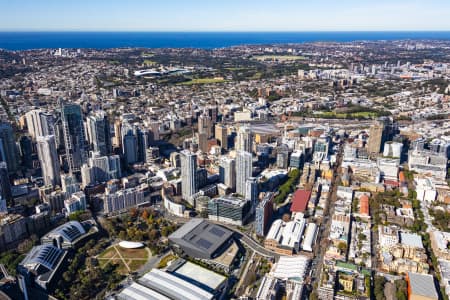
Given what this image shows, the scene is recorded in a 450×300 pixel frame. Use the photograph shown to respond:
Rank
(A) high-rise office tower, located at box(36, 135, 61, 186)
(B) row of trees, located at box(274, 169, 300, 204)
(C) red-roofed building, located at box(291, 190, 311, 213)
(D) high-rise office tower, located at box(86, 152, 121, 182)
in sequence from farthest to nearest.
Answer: (D) high-rise office tower, located at box(86, 152, 121, 182), (A) high-rise office tower, located at box(36, 135, 61, 186), (B) row of trees, located at box(274, 169, 300, 204), (C) red-roofed building, located at box(291, 190, 311, 213)

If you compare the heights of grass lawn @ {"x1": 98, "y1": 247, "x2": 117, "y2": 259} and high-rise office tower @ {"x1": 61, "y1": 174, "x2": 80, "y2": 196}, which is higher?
high-rise office tower @ {"x1": 61, "y1": 174, "x2": 80, "y2": 196}

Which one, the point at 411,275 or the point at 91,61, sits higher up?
A: the point at 91,61

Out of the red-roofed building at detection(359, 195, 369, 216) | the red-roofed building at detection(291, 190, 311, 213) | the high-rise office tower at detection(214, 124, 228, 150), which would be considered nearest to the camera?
the red-roofed building at detection(359, 195, 369, 216)

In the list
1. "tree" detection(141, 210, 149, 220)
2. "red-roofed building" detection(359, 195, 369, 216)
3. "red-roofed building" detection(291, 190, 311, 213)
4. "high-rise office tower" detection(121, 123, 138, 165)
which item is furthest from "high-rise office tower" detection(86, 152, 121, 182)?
"red-roofed building" detection(359, 195, 369, 216)

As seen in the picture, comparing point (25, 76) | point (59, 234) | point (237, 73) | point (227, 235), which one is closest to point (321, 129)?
point (227, 235)

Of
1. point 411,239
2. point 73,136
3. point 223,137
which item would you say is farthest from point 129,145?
point 411,239

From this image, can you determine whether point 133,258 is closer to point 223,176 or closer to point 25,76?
point 223,176

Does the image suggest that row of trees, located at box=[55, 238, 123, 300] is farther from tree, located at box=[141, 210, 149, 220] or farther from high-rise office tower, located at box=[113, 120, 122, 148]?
high-rise office tower, located at box=[113, 120, 122, 148]
